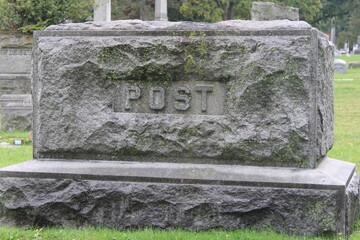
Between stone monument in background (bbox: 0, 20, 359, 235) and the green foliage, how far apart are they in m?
7.41

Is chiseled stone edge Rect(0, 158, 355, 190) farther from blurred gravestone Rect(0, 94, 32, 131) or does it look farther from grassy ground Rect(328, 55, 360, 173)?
blurred gravestone Rect(0, 94, 32, 131)

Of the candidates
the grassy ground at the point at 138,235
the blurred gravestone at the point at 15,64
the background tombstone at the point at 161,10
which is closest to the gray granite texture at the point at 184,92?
the grassy ground at the point at 138,235

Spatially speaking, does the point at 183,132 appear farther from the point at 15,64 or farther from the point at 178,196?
the point at 15,64

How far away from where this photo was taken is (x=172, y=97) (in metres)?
4.82


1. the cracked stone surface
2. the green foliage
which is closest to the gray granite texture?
the cracked stone surface

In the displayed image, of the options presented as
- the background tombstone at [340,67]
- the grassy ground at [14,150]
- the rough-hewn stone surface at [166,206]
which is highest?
the background tombstone at [340,67]

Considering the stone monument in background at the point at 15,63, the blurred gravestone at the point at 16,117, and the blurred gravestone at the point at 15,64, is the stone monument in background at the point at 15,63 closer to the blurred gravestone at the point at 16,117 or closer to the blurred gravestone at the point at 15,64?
the blurred gravestone at the point at 15,64

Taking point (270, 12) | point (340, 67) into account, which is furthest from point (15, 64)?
point (340, 67)

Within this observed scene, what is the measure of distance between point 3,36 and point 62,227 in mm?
9218

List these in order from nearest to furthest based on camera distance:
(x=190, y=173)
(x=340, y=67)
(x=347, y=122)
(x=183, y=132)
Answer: (x=190, y=173) < (x=183, y=132) < (x=347, y=122) < (x=340, y=67)

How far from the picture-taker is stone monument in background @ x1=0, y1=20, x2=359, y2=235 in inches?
174

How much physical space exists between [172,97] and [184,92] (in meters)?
0.11

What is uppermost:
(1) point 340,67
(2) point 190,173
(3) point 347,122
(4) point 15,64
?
(4) point 15,64

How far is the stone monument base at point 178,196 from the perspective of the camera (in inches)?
169
